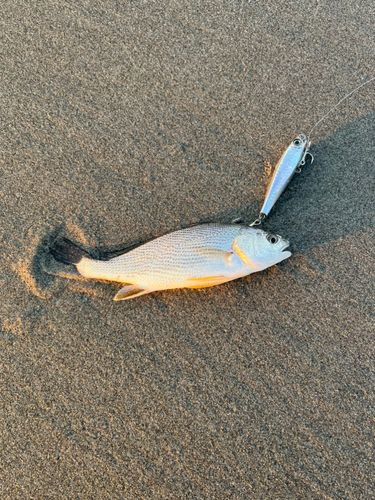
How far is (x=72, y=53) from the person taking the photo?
249 centimetres

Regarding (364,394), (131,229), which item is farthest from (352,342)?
(131,229)

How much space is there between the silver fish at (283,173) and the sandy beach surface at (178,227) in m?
0.11

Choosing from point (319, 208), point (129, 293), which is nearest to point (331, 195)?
point (319, 208)

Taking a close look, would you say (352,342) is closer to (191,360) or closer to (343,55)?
(191,360)

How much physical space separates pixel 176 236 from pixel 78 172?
860mm

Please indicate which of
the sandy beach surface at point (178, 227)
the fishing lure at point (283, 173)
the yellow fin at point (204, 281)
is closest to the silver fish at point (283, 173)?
the fishing lure at point (283, 173)

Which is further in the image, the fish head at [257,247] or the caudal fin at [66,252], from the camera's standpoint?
the caudal fin at [66,252]

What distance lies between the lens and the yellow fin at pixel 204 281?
6.63 ft

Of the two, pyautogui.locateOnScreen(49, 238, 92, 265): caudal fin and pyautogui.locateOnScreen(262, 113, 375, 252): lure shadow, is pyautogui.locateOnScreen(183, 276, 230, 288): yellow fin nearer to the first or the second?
pyautogui.locateOnScreen(262, 113, 375, 252): lure shadow

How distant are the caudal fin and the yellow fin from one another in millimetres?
671

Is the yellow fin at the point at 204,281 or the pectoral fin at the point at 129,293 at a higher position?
the pectoral fin at the point at 129,293

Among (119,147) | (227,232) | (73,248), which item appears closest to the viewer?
(227,232)

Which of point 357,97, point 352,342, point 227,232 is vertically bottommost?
point 352,342

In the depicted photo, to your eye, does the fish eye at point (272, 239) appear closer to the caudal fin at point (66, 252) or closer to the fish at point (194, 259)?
the fish at point (194, 259)
